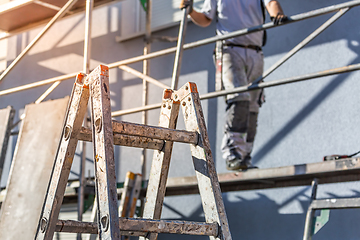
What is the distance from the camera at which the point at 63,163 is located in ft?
8.00

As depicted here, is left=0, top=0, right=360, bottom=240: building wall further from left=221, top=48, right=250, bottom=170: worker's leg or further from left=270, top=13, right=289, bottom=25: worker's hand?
left=270, top=13, right=289, bottom=25: worker's hand

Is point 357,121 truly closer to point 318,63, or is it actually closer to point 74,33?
point 318,63

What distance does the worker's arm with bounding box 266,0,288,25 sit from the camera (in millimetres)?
4062

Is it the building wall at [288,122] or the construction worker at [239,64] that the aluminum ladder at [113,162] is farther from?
the building wall at [288,122]

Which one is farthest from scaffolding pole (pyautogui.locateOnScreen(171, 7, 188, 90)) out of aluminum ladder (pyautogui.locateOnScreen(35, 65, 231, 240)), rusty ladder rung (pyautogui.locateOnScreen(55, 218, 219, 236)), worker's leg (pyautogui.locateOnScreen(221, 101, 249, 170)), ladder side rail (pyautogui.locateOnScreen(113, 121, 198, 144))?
rusty ladder rung (pyautogui.locateOnScreen(55, 218, 219, 236))

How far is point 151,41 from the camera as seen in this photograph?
6785 mm

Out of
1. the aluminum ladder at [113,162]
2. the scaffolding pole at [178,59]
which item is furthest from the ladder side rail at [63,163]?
the scaffolding pole at [178,59]

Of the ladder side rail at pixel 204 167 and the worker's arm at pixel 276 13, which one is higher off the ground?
the worker's arm at pixel 276 13

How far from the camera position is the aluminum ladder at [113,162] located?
213cm

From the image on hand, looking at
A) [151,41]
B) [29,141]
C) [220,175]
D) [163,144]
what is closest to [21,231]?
[29,141]

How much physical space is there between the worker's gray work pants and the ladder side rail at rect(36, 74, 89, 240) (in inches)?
79.5

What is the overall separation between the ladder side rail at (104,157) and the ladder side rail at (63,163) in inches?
6.4

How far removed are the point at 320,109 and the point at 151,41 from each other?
8.43 ft

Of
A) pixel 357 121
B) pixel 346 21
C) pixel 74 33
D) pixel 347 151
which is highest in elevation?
pixel 74 33
